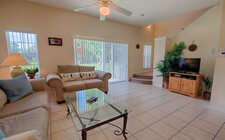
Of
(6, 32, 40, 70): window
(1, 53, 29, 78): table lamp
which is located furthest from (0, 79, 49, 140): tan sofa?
(6, 32, 40, 70): window

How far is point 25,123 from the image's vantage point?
1.29 m

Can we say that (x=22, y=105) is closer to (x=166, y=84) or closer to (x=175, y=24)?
(x=166, y=84)

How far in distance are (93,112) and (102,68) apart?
305cm

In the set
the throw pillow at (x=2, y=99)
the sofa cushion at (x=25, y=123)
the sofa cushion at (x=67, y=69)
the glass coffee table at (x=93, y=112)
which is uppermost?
the sofa cushion at (x=67, y=69)

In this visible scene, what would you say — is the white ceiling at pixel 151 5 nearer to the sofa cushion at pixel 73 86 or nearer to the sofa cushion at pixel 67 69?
the sofa cushion at pixel 67 69

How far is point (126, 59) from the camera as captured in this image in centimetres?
529

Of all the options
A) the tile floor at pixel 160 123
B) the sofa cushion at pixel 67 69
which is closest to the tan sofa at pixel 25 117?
the tile floor at pixel 160 123

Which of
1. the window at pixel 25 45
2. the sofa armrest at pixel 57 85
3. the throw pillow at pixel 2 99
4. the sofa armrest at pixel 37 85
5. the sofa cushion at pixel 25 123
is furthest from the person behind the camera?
the window at pixel 25 45

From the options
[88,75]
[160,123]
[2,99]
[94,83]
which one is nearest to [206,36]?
[160,123]

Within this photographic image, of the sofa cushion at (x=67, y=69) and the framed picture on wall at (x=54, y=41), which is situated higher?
the framed picture on wall at (x=54, y=41)

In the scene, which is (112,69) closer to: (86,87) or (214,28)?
(86,87)

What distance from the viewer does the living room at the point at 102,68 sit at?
5.69 ft

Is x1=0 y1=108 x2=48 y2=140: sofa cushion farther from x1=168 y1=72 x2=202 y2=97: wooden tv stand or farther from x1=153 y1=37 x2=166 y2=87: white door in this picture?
x1=153 y1=37 x2=166 y2=87: white door

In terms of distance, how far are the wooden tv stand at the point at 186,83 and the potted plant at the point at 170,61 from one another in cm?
24
